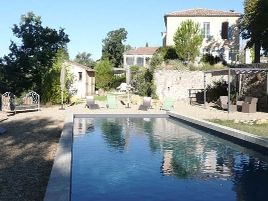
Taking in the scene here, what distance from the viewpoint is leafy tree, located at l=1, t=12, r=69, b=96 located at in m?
36.8

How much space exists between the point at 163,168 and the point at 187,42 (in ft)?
95.0

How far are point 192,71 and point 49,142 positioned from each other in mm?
23151

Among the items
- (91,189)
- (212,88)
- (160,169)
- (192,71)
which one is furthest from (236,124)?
(192,71)

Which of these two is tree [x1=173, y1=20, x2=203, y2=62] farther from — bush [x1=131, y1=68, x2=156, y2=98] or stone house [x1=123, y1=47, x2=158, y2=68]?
stone house [x1=123, y1=47, x2=158, y2=68]

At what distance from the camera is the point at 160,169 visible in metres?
10.2

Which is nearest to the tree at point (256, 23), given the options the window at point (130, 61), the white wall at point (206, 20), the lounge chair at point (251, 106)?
the white wall at point (206, 20)

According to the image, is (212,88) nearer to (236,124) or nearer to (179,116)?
(179,116)

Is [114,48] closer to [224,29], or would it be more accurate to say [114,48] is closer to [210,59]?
[224,29]

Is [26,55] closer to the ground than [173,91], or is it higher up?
higher up

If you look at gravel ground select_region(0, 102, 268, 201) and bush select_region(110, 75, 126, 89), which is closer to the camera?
gravel ground select_region(0, 102, 268, 201)

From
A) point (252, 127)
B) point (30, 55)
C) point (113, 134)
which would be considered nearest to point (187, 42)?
point (30, 55)

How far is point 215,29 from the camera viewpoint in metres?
45.1

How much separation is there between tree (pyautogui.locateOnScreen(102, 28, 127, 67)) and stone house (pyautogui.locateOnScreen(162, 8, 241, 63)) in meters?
34.4

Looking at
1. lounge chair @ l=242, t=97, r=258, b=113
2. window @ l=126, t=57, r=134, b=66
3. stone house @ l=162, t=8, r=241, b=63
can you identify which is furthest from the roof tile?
window @ l=126, t=57, r=134, b=66
